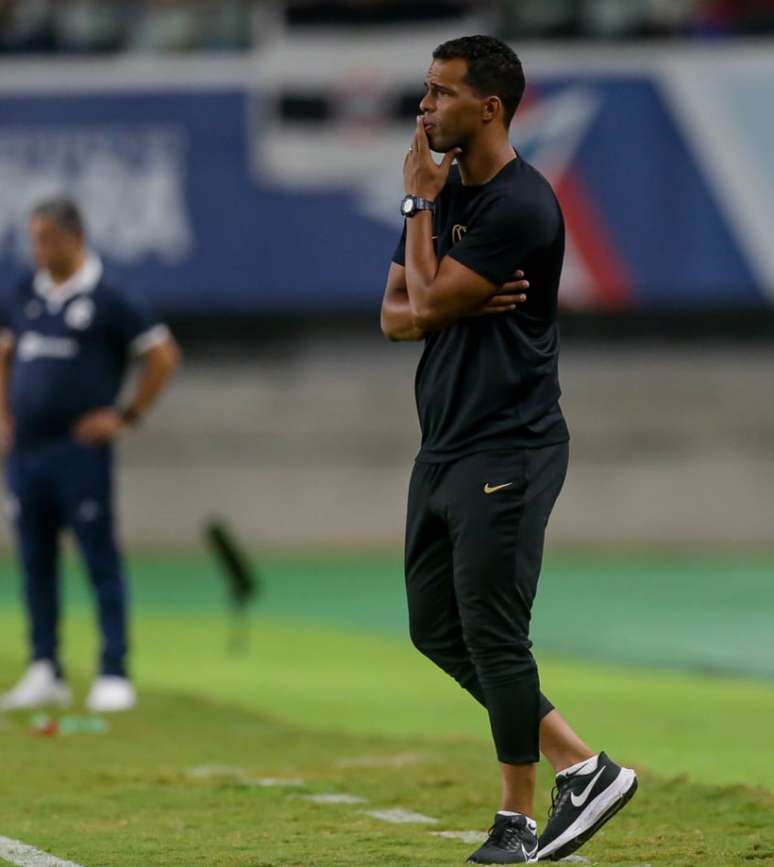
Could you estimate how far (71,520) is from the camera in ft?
32.3

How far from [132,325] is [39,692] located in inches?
73.0

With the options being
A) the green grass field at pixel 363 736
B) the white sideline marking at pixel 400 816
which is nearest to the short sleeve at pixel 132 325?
the green grass field at pixel 363 736

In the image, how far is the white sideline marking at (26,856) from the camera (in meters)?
5.52

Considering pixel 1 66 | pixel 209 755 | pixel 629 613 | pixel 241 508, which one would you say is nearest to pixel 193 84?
pixel 1 66

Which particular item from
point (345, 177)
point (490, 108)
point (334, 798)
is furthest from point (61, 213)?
point (345, 177)

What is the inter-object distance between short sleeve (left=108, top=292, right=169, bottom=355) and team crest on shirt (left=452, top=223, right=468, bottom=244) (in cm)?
462

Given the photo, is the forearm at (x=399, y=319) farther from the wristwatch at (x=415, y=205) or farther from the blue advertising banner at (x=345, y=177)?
Result: the blue advertising banner at (x=345, y=177)

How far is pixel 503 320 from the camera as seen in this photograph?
214 inches

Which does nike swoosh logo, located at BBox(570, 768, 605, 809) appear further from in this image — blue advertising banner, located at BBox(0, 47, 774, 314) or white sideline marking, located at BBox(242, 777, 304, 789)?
blue advertising banner, located at BBox(0, 47, 774, 314)

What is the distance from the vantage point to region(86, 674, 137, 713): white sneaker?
9.77 m

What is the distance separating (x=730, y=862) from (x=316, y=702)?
5.48 meters

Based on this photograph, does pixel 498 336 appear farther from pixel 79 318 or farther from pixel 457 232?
pixel 79 318

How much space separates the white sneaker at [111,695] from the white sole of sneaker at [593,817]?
4.65 meters

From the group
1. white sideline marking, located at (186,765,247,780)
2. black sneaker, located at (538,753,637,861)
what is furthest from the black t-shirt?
white sideline marking, located at (186,765,247,780)
